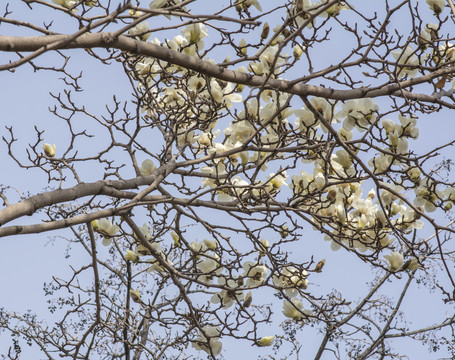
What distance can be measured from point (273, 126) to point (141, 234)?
715 mm

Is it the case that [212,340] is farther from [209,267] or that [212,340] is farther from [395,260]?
[395,260]

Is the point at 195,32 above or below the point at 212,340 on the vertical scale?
above

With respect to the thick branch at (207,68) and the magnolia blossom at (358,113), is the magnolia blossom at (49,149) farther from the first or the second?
the magnolia blossom at (358,113)


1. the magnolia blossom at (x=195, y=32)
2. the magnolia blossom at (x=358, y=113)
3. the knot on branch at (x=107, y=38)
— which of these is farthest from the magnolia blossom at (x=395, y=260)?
the knot on branch at (x=107, y=38)

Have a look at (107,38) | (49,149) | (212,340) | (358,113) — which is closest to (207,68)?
(107,38)

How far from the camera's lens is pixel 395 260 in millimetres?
2492

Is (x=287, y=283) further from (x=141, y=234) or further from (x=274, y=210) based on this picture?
(x=141, y=234)

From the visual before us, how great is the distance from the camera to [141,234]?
8.37ft

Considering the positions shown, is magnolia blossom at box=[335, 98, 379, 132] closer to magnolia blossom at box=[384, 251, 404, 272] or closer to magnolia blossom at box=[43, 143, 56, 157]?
magnolia blossom at box=[384, 251, 404, 272]

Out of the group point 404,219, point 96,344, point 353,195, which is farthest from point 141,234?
point 96,344

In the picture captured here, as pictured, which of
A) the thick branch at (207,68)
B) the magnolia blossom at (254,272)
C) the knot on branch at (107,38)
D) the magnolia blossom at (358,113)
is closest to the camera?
the thick branch at (207,68)

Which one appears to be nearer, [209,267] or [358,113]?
[358,113]

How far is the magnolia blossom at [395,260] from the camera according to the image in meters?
2.48

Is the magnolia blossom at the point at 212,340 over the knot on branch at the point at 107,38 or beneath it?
beneath
